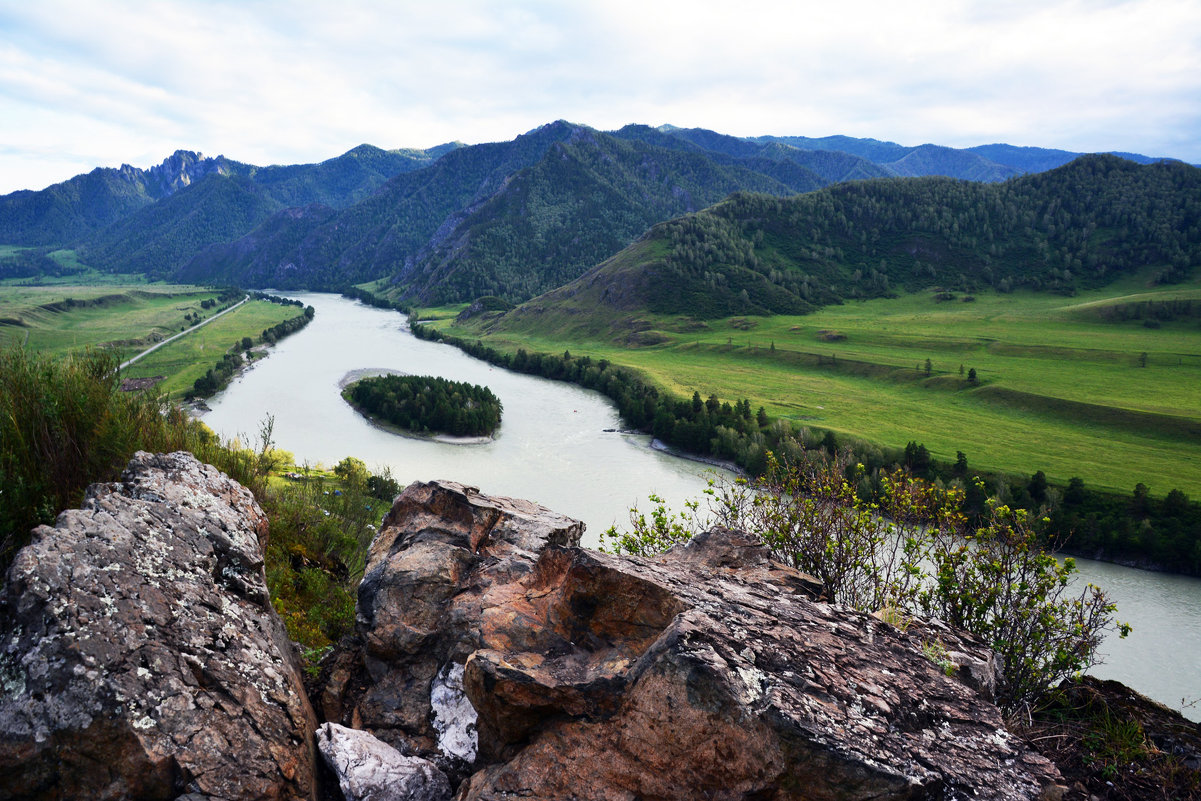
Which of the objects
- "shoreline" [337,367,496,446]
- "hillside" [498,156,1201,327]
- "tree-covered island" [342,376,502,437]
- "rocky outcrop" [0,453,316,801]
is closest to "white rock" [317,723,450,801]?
"rocky outcrop" [0,453,316,801]

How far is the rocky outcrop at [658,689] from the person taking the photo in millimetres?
4590

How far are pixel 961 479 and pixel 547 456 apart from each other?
36.4 metres

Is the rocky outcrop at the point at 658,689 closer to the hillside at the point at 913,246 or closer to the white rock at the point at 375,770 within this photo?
the white rock at the point at 375,770

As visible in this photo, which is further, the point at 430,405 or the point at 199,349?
the point at 199,349

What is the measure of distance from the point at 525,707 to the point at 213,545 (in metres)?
3.59

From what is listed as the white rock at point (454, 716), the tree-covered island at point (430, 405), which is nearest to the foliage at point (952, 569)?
the white rock at point (454, 716)

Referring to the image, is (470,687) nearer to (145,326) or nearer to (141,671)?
(141,671)

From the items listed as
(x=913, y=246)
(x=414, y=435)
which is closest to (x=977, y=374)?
(x=414, y=435)

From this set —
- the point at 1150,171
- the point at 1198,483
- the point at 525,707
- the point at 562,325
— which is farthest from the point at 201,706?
the point at 1150,171

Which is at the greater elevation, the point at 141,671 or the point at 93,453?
the point at 93,453

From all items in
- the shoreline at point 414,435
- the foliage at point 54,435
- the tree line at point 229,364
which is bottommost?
the shoreline at point 414,435

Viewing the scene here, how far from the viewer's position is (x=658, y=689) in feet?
15.9

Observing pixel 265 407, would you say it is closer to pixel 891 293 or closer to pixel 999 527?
pixel 999 527

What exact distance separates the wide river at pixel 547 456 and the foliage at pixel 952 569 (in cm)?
987
